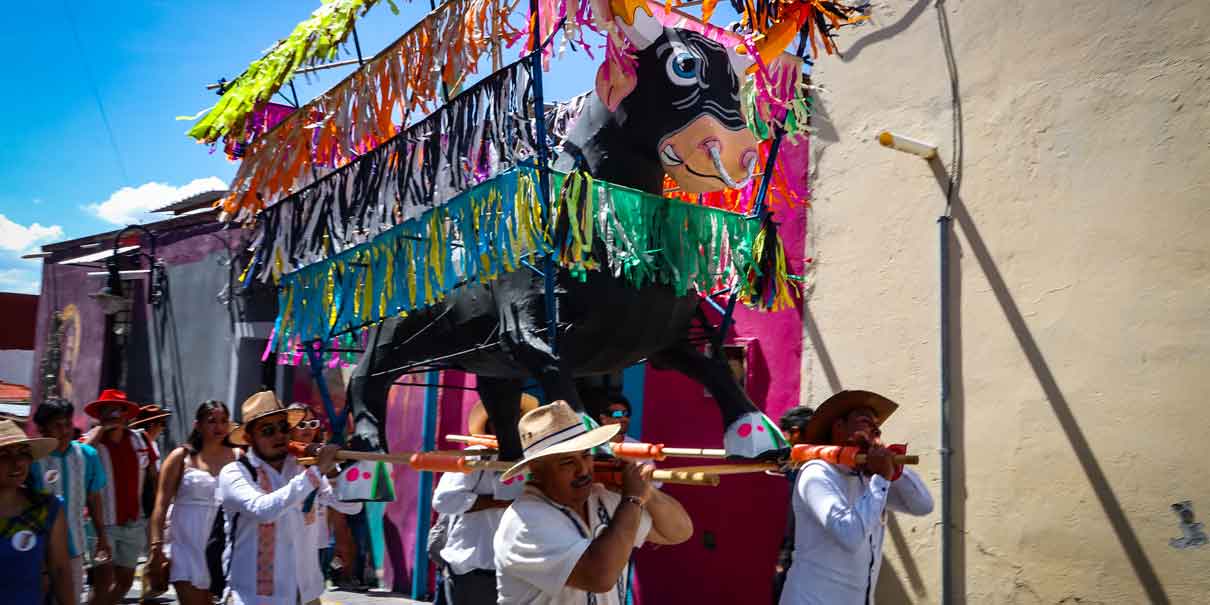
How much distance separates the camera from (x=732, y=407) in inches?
172

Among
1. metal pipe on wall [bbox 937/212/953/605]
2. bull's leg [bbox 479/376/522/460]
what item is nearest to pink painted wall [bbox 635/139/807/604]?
metal pipe on wall [bbox 937/212/953/605]

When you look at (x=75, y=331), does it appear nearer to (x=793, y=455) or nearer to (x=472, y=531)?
(x=472, y=531)

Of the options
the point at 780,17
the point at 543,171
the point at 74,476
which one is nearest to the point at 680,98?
the point at 780,17

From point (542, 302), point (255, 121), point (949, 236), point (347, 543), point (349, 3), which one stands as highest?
point (349, 3)

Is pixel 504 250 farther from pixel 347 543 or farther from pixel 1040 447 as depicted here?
pixel 347 543

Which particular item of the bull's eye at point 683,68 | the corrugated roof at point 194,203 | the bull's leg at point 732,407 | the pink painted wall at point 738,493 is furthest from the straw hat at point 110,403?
the corrugated roof at point 194,203

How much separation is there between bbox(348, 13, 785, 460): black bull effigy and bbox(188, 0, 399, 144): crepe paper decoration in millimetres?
1103

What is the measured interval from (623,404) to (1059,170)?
2.47 m

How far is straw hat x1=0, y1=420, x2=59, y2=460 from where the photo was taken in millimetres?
3895

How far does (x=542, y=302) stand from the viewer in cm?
430

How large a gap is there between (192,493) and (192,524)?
21cm

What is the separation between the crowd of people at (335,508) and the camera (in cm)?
298

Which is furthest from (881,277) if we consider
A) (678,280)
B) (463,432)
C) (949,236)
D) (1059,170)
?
(463,432)

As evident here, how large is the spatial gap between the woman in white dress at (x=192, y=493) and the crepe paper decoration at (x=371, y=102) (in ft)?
4.08
